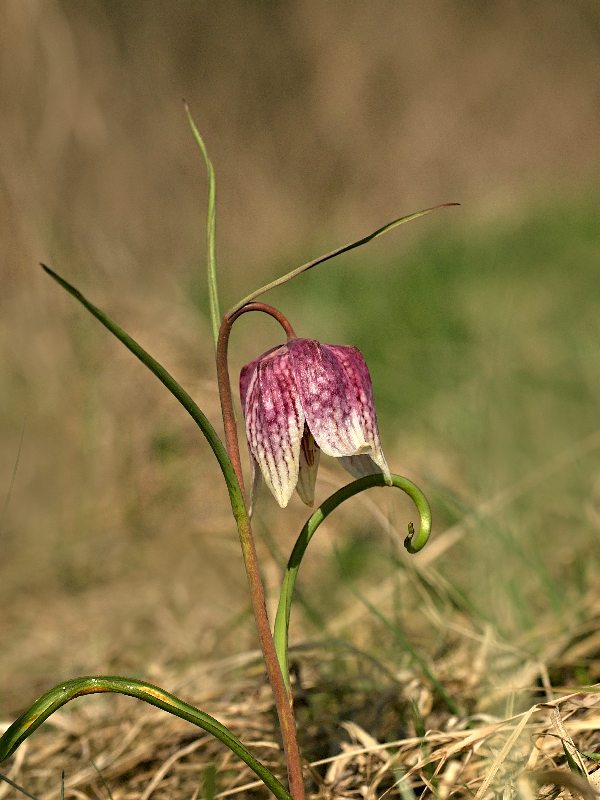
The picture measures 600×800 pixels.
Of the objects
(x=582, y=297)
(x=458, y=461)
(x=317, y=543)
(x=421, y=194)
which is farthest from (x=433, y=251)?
(x=421, y=194)

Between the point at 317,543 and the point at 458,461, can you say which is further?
the point at 458,461

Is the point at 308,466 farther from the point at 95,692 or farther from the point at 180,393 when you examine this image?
the point at 95,692

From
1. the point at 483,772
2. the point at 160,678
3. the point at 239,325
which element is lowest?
the point at 483,772

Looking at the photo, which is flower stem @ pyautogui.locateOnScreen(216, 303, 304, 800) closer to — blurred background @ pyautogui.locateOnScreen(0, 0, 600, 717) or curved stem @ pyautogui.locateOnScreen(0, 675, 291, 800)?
curved stem @ pyautogui.locateOnScreen(0, 675, 291, 800)

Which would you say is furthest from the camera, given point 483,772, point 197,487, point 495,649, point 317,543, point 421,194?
point 421,194

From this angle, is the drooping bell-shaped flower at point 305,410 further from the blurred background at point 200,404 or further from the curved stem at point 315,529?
the blurred background at point 200,404

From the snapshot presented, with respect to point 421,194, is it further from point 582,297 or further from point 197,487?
point 197,487

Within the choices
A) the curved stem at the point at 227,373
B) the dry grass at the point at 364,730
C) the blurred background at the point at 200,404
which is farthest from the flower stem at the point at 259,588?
the blurred background at the point at 200,404
